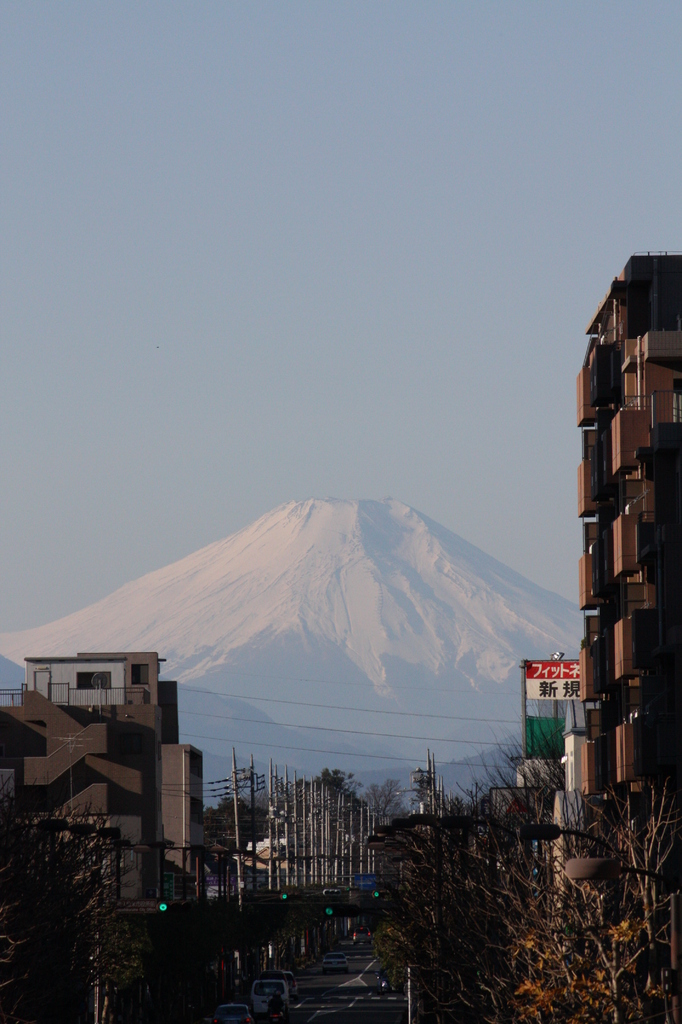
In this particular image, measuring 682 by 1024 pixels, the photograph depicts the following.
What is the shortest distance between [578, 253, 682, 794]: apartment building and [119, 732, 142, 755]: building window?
1882 inches

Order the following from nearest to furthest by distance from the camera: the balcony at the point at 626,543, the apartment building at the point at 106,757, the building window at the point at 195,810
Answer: the balcony at the point at 626,543 → the apartment building at the point at 106,757 → the building window at the point at 195,810

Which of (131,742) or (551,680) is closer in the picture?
(551,680)

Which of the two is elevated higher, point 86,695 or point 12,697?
point 86,695

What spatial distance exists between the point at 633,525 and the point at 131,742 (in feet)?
200

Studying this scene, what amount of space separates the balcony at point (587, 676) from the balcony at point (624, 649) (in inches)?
311

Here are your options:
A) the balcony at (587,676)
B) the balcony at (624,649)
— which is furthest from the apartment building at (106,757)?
the balcony at (624,649)

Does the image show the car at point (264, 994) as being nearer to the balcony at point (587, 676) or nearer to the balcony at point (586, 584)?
the balcony at point (587, 676)

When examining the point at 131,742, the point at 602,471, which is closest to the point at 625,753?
the point at 602,471

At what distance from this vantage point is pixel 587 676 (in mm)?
71125

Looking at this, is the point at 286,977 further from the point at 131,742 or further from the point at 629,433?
the point at 629,433

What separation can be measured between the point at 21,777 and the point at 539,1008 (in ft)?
248

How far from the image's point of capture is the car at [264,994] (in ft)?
257

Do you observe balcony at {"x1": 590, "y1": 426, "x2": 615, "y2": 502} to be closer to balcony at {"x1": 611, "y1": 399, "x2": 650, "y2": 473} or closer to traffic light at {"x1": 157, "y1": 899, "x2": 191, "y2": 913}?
balcony at {"x1": 611, "y1": 399, "x2": 650, "y2": 473}

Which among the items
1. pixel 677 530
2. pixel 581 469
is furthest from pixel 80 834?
pixel 581 469
